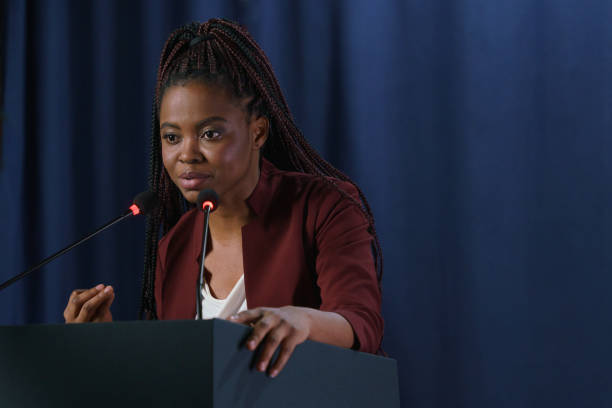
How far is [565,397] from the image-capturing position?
1.77 metres

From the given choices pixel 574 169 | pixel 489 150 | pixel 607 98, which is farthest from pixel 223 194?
pixel 607 98

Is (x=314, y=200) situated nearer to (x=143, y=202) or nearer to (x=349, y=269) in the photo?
(x=349, y=269)

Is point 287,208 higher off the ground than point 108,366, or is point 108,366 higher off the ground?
point 287,208

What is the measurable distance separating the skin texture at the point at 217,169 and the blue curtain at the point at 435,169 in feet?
2.04

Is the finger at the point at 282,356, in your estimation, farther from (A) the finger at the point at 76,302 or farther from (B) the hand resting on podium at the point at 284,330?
(A) the finger at the point at 76,302

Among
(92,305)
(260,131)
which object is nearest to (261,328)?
(92,305)

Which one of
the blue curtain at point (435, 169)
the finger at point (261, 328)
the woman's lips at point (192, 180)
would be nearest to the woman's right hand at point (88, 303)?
the woman's lips at point (192, 180)

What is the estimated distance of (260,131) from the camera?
4.78ft

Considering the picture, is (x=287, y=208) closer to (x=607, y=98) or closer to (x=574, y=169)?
(x=574, y=169)

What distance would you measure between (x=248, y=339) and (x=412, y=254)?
1243 mm

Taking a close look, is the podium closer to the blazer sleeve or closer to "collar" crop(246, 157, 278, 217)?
the blazer sleeve

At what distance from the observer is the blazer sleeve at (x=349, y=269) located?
46.4 inches

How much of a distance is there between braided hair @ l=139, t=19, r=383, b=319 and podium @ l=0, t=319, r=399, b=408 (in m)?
0.73

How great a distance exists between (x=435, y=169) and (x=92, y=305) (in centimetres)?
112
